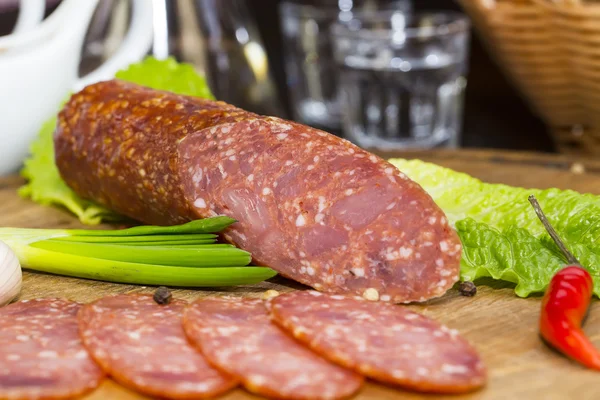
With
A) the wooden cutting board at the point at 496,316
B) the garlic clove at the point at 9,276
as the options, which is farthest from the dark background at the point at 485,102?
the garlic clove at the point at 9,276

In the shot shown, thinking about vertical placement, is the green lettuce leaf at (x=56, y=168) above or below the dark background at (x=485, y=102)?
above

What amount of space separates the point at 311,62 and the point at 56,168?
2418mm

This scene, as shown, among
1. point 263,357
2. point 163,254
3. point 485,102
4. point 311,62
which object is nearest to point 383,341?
point 263,357

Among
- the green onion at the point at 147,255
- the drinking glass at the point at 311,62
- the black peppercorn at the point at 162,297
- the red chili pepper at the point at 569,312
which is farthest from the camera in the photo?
the drinking glass at the point at 311,62

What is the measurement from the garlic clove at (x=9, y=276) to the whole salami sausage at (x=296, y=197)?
54cm

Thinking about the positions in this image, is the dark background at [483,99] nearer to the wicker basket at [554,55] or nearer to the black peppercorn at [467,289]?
the wicker basket at [554,55]

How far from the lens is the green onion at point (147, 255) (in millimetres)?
2734

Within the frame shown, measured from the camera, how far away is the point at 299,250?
2.75 m

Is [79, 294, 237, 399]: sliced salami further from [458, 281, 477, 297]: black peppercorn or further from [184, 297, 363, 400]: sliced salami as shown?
[458, 281, 477, 297]: black peppercorn

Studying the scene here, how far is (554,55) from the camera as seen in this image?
14.4 feet

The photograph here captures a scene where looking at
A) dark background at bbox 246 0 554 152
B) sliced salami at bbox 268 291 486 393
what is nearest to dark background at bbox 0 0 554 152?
dark background at bbox 246 0 554 152

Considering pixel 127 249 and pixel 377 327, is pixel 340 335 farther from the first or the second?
pixel 127 249

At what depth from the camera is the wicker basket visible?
4.09 metres

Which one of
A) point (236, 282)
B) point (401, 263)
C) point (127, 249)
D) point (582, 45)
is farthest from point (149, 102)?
point (582, 45)
